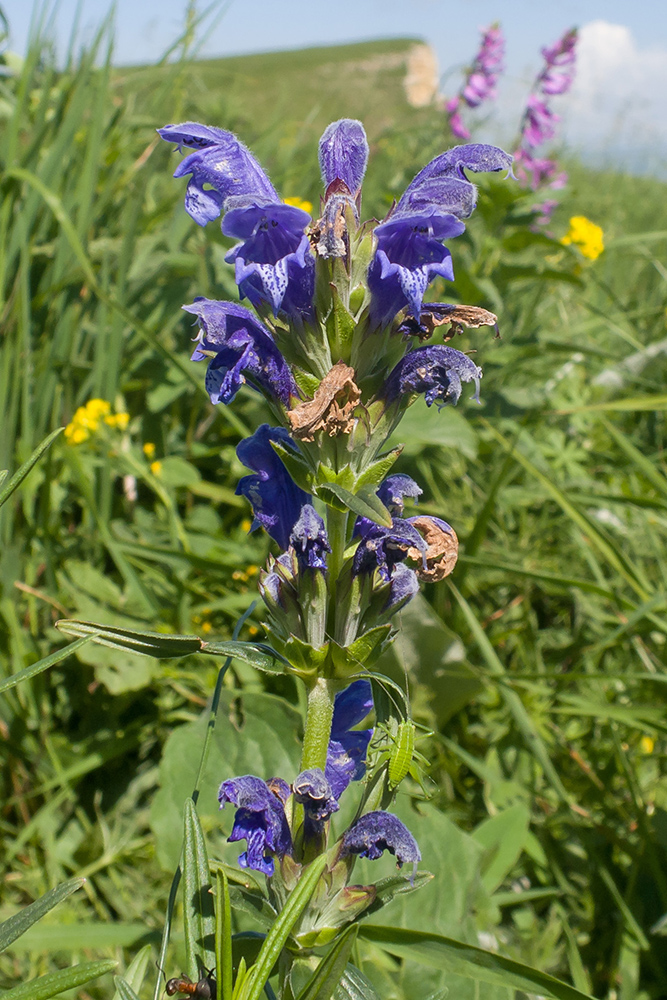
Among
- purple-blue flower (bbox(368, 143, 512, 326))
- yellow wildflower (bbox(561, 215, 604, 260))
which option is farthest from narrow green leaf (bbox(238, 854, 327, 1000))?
yellow wildflower (bbox(561, 215, 604, 260))

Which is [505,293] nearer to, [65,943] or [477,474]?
[477,474]

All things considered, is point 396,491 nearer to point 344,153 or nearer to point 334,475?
point 334,475

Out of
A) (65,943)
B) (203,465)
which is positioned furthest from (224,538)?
(65,943)

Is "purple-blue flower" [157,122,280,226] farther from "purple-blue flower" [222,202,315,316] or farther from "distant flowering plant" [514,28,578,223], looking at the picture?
"distant flowering plant" [514,28,578,223]

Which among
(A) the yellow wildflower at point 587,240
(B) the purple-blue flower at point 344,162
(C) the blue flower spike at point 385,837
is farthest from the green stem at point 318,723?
(A) the yellow wildflower at point 587,240

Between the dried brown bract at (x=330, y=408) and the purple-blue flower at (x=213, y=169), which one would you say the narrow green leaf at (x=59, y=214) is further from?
the dried brown bract at (x=330, y=408)

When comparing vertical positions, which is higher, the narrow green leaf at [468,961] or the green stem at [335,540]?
the green stem at [335,540]
